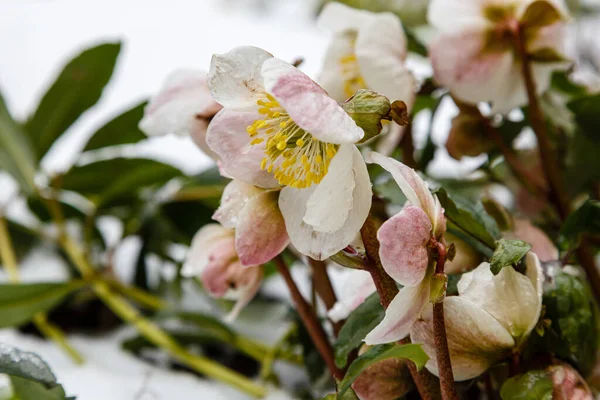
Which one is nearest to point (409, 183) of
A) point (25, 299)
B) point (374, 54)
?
point (374, 54)

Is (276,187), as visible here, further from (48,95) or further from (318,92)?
(48,95)

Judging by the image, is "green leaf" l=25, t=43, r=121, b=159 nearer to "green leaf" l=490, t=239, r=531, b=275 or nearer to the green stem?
the green stem

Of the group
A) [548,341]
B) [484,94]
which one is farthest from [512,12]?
[548,341]

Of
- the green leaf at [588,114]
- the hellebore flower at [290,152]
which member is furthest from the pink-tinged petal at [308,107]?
the green leaf at [588,114]

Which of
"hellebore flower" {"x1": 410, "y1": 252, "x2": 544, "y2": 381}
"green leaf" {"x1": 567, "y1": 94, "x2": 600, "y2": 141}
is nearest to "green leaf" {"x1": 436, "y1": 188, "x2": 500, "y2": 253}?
"hellebore flower" {"x1": 410, "y1": 252, "x2": 544, "y2": 381}

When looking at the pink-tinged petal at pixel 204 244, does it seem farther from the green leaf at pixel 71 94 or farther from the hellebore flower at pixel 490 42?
the green leaf at pixel 71 94

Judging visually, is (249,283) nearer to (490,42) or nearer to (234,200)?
(234,200)
